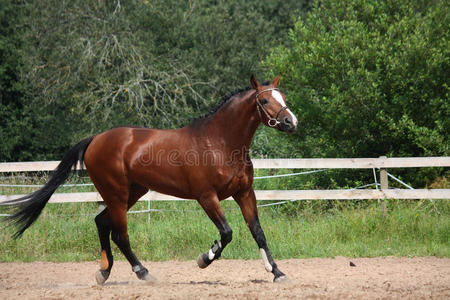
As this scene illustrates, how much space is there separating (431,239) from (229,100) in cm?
419

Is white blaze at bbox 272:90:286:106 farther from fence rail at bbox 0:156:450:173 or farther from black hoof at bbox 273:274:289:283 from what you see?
fence rail at bbox 0:156:450:173

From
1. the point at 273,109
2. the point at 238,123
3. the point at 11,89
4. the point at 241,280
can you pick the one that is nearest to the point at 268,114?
the point at 273,109

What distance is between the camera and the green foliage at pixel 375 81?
9797mm

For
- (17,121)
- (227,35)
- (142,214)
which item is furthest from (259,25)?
(142,214)

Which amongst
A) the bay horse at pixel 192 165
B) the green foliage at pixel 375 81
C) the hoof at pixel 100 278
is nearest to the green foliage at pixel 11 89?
the green foliage at pixel 375 81

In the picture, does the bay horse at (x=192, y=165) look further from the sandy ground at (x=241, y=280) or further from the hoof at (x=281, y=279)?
the sandy ground at (x=241, y=280)

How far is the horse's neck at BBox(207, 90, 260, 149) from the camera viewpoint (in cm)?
550

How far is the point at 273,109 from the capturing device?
5301 millimetres

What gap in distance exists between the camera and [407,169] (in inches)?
402

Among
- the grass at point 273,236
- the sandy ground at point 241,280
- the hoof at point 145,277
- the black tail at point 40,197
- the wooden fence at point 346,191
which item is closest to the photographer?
the sandy ground at point 241,280

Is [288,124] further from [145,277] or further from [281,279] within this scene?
[145,277]

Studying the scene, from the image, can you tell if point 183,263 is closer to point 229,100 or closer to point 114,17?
point 229,100

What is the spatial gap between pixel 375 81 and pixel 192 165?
5864 millimetres

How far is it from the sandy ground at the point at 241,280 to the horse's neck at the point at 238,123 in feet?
5.00
